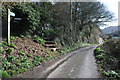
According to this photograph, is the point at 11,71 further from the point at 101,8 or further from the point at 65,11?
the point at 101,8

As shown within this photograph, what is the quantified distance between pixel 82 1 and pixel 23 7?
11929mm

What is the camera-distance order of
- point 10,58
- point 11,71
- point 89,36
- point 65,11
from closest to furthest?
point 11,71 → point 10,58 → point 65,11 → point 89,36

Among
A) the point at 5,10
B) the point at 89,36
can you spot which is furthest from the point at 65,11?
the point at 89,36

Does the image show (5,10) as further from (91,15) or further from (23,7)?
(91,15)

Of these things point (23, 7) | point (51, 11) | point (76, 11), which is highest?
point (76, 11)

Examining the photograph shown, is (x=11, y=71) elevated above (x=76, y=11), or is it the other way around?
(x=76, y=11)

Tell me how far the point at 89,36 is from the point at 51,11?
18022 mm

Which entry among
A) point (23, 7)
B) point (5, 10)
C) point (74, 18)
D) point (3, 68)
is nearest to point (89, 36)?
point (74, 18)

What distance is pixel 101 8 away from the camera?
63.3ft

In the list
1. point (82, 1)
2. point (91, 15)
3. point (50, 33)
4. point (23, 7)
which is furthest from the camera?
point (91, 15)

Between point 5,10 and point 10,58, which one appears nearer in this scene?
point 10,58

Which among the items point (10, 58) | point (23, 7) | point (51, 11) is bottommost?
point (10, 58)

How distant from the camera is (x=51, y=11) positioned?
45.3ft

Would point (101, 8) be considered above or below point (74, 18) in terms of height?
above
